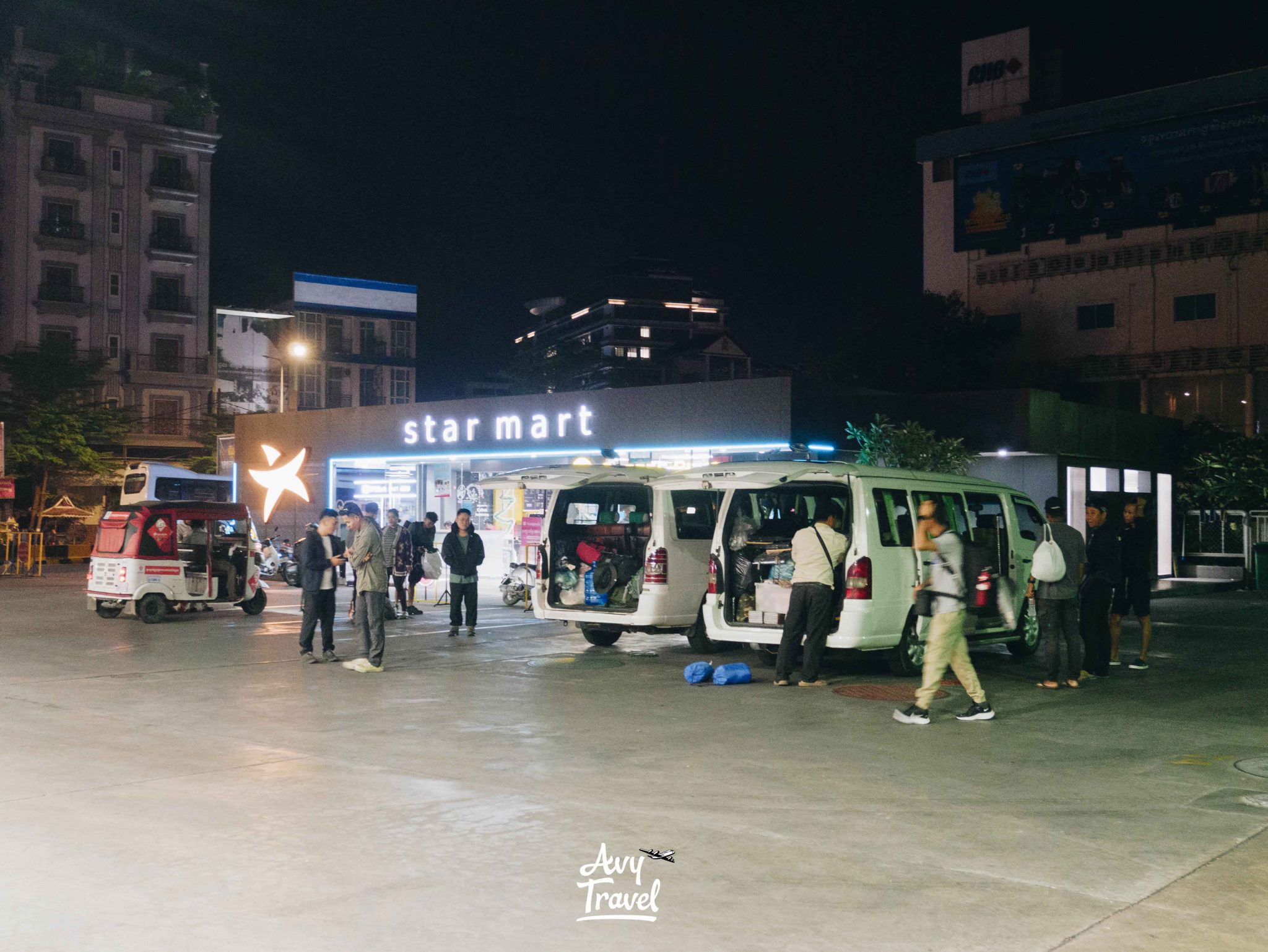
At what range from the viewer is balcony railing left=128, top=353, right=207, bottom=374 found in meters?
55.4

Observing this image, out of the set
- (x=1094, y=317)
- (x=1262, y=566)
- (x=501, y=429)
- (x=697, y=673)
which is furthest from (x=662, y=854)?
(x=1094, y=317)

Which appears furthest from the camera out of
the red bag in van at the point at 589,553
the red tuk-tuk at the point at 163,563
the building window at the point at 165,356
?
the building window at the point at 165,356

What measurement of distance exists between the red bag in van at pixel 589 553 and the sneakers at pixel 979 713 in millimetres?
5902

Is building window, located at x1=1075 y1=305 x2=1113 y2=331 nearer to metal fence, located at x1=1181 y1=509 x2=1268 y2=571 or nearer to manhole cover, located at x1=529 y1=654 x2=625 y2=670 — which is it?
metal fence, located at x1=1181 y1=509 x2=1268 y2=571

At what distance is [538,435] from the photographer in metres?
27.0

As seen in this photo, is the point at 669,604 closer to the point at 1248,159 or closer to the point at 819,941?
the point at 819,941

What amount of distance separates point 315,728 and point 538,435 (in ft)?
58.5

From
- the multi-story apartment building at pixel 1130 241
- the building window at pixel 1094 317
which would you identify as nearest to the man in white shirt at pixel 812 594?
the multi-story apartment building at pixel 1130 241

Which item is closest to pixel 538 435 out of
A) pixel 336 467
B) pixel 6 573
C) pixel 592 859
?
pixel 336 467

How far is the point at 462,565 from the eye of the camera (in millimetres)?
16484

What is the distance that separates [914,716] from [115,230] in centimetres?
5420

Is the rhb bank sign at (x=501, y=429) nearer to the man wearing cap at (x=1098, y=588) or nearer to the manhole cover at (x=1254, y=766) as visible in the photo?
the man wearing cap at (x=1098, y=588)

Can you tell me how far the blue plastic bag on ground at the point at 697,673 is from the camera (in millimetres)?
11875

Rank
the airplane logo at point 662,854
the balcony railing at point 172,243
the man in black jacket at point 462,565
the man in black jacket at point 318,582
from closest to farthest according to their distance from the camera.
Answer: the airplane logo at point 662,854
the man in black jacket at point 318,582
the man in black jacket at point 462,565
the balcony railing at point 172,243
